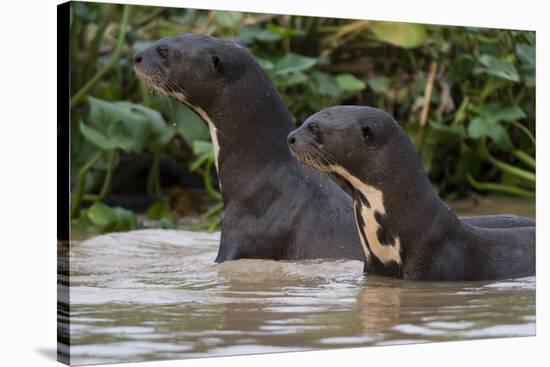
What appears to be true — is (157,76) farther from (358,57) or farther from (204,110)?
(358,57)

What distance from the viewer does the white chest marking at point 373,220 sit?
16.7 ft

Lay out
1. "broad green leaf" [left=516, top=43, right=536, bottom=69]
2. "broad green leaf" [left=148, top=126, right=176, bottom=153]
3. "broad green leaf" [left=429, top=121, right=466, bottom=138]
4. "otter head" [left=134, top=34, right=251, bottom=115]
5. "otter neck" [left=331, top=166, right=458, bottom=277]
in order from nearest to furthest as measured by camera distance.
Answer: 1. "otter neck" [left=331, top=166, right=458, bottom=277]
2. "otter head" [left=134, top=34, right=251, bottom=115]
3. "broad green leaf" [left=516, top=43, right=536, bottom=69]
4. "broad green leaf" [left=429, top=121, right=466, bottom=138]
5. "broad green leaf" [left=148, top=126, right=176, bottom=153]

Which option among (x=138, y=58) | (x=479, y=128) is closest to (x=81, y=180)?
(x=138, y=58)

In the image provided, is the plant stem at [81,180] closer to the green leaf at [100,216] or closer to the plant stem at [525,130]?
the green leaf at [100,216]

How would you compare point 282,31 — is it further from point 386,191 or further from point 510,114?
point 386,191

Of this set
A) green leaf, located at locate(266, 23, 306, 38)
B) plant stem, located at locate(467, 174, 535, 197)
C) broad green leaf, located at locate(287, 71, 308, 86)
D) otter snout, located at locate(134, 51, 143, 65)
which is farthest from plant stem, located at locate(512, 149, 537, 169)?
otter snout, located at locate(134, 51, 143, 65)

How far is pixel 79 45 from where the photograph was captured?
730 cm

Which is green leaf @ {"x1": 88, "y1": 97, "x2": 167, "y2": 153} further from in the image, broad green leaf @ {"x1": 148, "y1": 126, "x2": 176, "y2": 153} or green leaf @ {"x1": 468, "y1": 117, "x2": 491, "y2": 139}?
green leaf @ {"x1": 468, "y1": 117, "x2": 491, "y2": 139}

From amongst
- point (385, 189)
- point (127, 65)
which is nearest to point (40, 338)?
point (385, 189)

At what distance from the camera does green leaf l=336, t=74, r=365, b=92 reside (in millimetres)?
7387

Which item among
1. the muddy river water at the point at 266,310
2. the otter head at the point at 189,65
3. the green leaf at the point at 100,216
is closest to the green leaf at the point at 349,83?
the green leaf at the point at 100,216

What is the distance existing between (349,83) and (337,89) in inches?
3.7

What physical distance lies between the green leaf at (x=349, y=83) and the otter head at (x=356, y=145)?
89.4 inches

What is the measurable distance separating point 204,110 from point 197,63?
0.71ft
